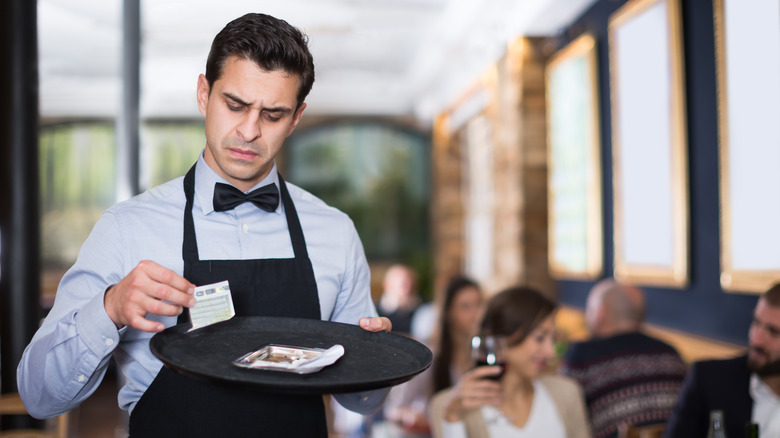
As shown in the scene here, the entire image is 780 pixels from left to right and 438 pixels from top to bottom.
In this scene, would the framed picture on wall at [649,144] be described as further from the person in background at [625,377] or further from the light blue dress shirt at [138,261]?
the light blue dress shirt at [138,261]

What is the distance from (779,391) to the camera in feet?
8.04

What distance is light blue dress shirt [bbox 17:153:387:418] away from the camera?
1.28 metres

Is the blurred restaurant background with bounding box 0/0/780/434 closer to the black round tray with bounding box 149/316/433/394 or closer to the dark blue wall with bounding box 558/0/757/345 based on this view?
the dark blue wall with bounding box 558/0/757/345

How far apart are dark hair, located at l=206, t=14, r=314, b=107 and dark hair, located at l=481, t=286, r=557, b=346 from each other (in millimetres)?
1453

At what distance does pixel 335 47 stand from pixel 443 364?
5.06 meters

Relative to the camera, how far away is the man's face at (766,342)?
243 centimetres

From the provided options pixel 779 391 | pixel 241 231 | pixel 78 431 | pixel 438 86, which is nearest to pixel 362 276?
pixel 241 231

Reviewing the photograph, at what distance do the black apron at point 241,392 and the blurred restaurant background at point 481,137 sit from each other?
30.6 inches

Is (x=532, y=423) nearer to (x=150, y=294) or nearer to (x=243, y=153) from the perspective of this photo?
(x=243, y=153)

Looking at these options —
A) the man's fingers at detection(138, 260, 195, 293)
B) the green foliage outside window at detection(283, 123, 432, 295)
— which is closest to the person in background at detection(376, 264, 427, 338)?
the green foliage outside window at detection(283, 123, 432, 295)

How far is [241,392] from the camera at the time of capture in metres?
1.38

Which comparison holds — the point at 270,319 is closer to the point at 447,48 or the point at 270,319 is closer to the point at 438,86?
the point at 447,48

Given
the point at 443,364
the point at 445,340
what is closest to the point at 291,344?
the point at 443,364

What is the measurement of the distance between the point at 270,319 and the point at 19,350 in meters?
2.61
